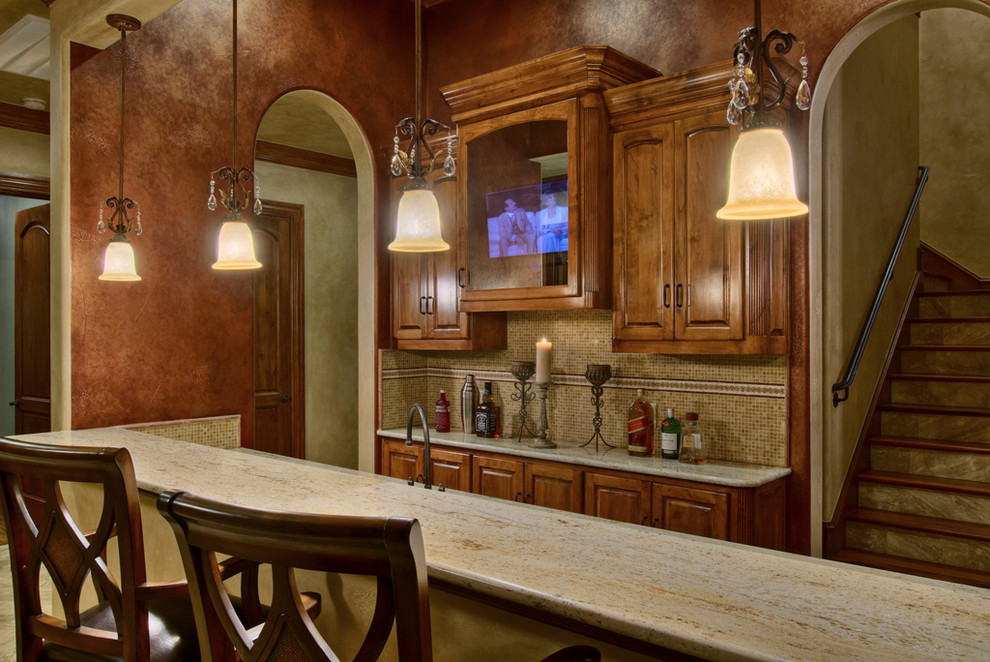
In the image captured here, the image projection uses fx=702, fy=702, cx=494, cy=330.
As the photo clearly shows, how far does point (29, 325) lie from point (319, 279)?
82.6 inches

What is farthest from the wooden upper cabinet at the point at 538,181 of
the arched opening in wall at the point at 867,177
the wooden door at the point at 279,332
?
the wooden door at the point at 279,332

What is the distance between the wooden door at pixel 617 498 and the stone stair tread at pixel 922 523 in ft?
3.79

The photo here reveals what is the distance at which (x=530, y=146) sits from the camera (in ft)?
11.4

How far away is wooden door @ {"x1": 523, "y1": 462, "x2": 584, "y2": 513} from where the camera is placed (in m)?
3.21

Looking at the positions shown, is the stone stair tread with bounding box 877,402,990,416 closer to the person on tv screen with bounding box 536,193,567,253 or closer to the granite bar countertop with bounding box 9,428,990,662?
the person on tv screen with bounding box 536,193,567,253

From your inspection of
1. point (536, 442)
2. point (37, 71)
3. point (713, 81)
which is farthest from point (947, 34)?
point (37, 71)

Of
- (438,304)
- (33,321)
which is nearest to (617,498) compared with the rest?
(438,304)

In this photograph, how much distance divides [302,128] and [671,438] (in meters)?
3.66

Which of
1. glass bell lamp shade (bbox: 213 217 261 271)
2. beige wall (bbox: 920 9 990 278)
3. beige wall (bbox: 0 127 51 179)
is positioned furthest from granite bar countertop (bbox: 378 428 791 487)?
beige wall (bbox: 920 9 990 278)

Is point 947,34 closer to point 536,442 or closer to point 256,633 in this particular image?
point 536,442

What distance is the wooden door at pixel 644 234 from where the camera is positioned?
3105 mm

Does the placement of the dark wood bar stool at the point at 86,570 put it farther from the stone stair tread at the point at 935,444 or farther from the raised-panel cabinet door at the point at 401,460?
the stone stair tread at the point at 935,444

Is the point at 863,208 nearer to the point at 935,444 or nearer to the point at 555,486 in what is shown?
the point at 935,444

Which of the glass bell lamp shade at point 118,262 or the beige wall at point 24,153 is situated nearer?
the glass bell lamp shade at point 118,262
